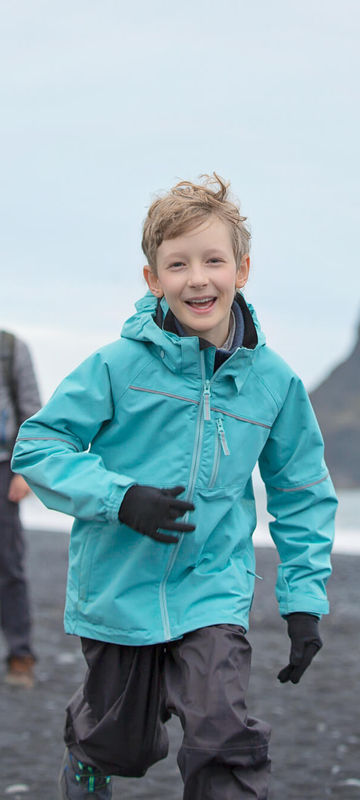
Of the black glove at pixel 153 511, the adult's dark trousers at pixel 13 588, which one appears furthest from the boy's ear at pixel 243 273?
the adult's dark trousers at pixel 13 588

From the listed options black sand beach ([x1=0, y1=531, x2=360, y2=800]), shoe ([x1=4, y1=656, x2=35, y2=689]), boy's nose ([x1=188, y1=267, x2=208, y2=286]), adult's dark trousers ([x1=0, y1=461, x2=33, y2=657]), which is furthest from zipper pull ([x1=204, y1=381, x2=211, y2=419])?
shoe ([x1=4, y1=656, x2=35, y2=689])

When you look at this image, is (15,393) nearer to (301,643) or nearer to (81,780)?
(81,780)

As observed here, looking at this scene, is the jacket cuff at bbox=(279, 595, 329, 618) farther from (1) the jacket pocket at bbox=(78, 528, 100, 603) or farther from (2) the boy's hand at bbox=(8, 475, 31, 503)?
(2) the boy's hand at bbox=(8, 475, 31, 503)

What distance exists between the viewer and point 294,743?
4.79 metres

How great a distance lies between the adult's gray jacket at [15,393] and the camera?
A: 18.7 feet

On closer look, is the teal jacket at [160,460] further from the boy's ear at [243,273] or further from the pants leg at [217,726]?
the boy's ear at [243,273]

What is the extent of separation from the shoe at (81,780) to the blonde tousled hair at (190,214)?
1.54 meters

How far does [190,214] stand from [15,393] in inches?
115

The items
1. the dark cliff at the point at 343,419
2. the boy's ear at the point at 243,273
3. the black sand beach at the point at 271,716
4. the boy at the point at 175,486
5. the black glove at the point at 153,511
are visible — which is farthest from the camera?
the dark cliff at the point at 343,419

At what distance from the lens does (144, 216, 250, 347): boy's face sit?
3.03 meters

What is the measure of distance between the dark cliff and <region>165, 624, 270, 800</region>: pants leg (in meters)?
120

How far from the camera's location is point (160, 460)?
9.94ft

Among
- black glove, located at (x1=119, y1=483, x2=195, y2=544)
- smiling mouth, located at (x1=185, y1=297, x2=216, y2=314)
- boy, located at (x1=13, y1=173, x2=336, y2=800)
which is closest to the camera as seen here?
black glove, located at (x1=119, y1=483, x2=195, y2=544)

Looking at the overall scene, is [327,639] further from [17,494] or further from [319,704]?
[17,494]
